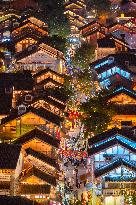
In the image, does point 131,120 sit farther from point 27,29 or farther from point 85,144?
point 27,29

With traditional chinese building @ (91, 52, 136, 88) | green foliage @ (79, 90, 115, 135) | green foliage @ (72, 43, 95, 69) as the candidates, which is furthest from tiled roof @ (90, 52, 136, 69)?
green foliage @ (79, 90, 115, 135)

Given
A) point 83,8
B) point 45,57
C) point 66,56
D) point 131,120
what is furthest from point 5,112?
point 83,8

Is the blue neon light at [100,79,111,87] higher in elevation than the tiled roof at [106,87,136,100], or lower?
higher

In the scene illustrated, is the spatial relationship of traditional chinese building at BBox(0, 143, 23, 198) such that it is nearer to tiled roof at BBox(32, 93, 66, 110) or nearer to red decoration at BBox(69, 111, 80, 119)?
tiled roof at BBox(32, 93, 66, 110)

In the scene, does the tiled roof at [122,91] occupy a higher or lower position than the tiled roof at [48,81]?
lower

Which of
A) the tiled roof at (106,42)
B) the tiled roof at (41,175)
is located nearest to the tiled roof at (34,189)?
the tiled roof at (41,175)

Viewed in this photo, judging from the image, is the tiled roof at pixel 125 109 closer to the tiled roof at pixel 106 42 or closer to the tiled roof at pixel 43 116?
the tiled roof at pixel 43 116

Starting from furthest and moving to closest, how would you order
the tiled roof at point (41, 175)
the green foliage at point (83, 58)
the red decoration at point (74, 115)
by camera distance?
the green foliage at point (83, 58) → the red decoration at point (74, 115) → the tiled roof at point (41, 175)
